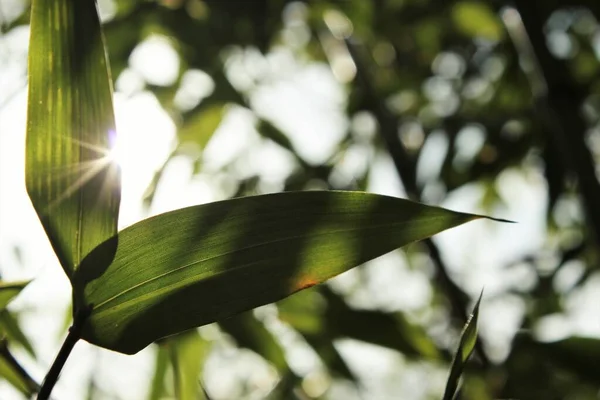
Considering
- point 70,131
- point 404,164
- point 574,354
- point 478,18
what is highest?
point 70,131

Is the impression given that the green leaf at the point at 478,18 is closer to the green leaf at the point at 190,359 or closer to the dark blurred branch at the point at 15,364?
the green leaf at the point at 190,359

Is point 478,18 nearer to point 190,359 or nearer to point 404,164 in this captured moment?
point 404,164

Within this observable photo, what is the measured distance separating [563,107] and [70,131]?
0.55m

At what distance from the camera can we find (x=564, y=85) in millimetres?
667

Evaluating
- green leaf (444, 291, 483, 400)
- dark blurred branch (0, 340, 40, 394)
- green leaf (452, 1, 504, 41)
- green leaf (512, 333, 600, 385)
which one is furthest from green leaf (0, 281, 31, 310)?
green leaf (452, 1, 504, 41)

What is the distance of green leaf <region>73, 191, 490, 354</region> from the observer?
0.27 m

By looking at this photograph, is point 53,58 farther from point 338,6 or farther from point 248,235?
Answer: point 338,6

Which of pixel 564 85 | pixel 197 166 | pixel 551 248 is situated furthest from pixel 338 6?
pixel 551 248

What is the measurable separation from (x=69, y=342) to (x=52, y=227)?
2.0 inches

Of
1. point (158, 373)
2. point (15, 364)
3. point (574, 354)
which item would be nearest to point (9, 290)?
point (15, 364)

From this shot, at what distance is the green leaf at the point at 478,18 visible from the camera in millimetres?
1003

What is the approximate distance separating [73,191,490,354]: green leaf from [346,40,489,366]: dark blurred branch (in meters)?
0.43

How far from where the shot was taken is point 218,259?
280 mm

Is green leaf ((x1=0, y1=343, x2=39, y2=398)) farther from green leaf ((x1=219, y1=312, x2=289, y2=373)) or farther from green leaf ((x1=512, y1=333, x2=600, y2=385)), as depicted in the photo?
green leaf ((x1=512, y1=333, x2=600, y2=385))
